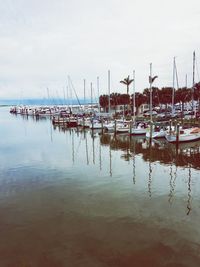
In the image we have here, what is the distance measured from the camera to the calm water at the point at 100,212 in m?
11.6

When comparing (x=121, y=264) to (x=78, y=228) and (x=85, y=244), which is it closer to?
(x=85, y=244)

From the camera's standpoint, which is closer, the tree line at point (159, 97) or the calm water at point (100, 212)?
the calm water at point (100, 212)

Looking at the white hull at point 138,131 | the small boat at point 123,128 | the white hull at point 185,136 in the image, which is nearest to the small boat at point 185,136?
the white hull at point 185,136

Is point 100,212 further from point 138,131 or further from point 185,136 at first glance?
point 138,131

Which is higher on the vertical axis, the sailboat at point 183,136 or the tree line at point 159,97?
the tree line at point 159,97

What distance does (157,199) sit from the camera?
1800 centimetres

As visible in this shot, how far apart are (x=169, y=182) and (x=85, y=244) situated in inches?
452

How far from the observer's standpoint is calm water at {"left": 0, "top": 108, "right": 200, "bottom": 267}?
1162cm

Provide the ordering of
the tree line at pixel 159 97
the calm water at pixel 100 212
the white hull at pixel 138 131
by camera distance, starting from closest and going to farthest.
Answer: the calm water at pixel 100 212, the white hull at pixel 138 131, the tree line at pixel 159 97

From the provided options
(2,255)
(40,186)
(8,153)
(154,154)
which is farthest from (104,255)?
(8,153)

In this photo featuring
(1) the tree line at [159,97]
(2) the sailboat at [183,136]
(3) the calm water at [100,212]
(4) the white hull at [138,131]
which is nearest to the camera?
(3) the calm water at [100,212]

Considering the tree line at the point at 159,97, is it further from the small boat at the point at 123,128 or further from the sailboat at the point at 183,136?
the sailboat at the point at 183,136

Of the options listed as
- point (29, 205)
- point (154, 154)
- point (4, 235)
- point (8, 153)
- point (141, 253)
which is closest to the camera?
point (141, 253)

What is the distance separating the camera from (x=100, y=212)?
52.4 feet
